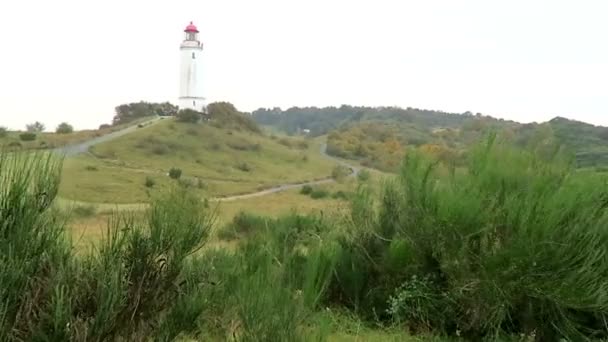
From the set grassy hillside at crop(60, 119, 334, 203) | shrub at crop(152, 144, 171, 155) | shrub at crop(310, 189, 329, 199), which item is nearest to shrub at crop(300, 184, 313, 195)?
shrub at crop(310, 189, 329, 199)

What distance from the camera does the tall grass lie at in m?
5.63

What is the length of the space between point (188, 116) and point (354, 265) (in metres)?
68.9

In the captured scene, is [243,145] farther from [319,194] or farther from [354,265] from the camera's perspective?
[354,265]

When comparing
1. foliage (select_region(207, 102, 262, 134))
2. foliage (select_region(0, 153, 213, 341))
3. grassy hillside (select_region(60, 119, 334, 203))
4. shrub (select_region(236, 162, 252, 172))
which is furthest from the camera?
foliage (select_region(207, 102, 262, 134))

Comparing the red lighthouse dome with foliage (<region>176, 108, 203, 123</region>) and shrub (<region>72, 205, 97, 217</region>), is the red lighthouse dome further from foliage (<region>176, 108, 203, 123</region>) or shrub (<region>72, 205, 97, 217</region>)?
shrub (<region>72, 205, 97, 217</region>)

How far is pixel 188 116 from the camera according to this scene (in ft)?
244

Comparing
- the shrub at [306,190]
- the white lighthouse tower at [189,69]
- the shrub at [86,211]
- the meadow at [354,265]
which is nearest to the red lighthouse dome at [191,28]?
the white lighthouse tower at [189,69]

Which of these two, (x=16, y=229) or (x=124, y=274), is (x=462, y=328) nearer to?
(x=124, y=274)

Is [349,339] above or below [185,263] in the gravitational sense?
below

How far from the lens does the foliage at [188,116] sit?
74125 millimetres

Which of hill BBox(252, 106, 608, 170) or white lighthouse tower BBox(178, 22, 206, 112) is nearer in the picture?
hill BBox(252, 106, 608, 170)

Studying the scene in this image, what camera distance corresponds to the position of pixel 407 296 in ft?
21.4

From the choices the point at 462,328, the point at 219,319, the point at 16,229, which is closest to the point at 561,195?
the point at 462,328

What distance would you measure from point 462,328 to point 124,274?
12.8ft
